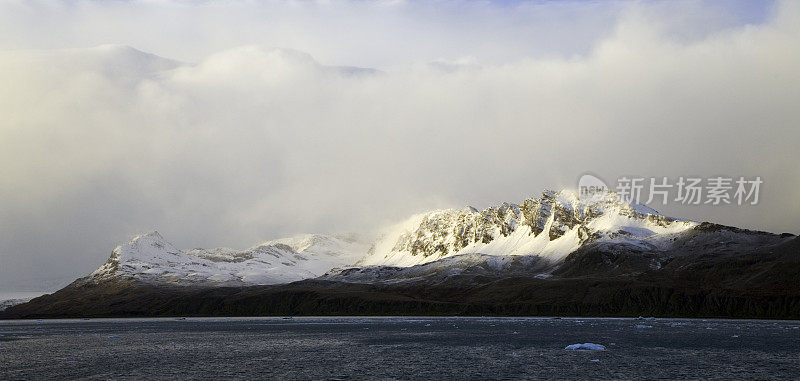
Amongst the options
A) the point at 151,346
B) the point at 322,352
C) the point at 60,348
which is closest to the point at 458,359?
the point at 322,352

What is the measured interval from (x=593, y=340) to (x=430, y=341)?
34270mm

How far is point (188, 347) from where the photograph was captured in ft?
470

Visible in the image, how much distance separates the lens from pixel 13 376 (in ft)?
303

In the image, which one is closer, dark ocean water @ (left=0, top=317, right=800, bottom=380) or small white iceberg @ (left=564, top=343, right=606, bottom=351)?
dark ocean water @ (left=0, top=317, right=800, bottom=380)

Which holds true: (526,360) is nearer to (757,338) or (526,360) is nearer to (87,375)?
(87,375)

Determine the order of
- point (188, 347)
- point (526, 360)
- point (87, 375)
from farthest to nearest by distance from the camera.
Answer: point (188, 347)
point (526, 360)
point (87, 375)

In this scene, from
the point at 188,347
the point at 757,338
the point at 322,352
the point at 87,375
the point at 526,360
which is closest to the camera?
the point at 87,375

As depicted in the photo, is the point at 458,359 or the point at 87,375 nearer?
the point at 87,375

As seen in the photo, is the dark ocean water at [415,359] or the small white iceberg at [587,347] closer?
the dark ocean water at [415,359]

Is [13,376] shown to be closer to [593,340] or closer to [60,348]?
[60,348]

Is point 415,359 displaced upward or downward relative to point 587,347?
upward

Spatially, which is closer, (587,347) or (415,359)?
(415,359)

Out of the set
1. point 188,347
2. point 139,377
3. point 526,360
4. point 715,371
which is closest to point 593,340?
point 526,360

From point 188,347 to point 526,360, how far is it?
69756 millimetres
